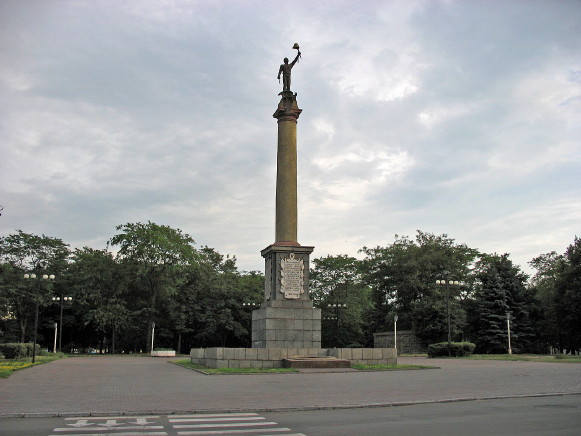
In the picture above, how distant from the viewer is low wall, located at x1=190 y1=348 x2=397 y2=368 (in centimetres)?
2614

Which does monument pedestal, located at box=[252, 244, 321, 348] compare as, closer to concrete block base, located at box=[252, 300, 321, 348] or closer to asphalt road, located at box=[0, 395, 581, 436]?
concrete block base, located at box=[252, 300, 321, 348]

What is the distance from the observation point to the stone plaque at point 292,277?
29531 mm

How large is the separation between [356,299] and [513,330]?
17.8 m

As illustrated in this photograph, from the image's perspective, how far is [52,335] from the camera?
67.1m

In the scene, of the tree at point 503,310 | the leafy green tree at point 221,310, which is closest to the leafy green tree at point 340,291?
the leafy green tree at point 221,310

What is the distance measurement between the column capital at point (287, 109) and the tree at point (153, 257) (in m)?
30.8

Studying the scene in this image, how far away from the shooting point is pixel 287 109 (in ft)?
104

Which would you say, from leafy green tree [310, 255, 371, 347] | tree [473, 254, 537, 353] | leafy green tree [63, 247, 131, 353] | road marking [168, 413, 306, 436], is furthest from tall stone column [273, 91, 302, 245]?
leafy green tree [310, 255, 371, 347]

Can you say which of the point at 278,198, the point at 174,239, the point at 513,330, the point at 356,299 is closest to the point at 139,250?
the point at 174,239

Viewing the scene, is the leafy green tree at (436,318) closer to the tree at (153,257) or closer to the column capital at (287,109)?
the tree at (153,257)

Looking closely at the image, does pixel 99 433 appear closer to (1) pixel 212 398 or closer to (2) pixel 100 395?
(1) pixel 212 398

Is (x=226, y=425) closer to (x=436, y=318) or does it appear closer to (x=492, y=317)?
(x=436, y=318)

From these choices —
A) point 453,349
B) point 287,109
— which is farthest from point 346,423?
point 453,349

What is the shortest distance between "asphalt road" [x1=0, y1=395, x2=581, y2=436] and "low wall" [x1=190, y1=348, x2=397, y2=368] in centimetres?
1393
